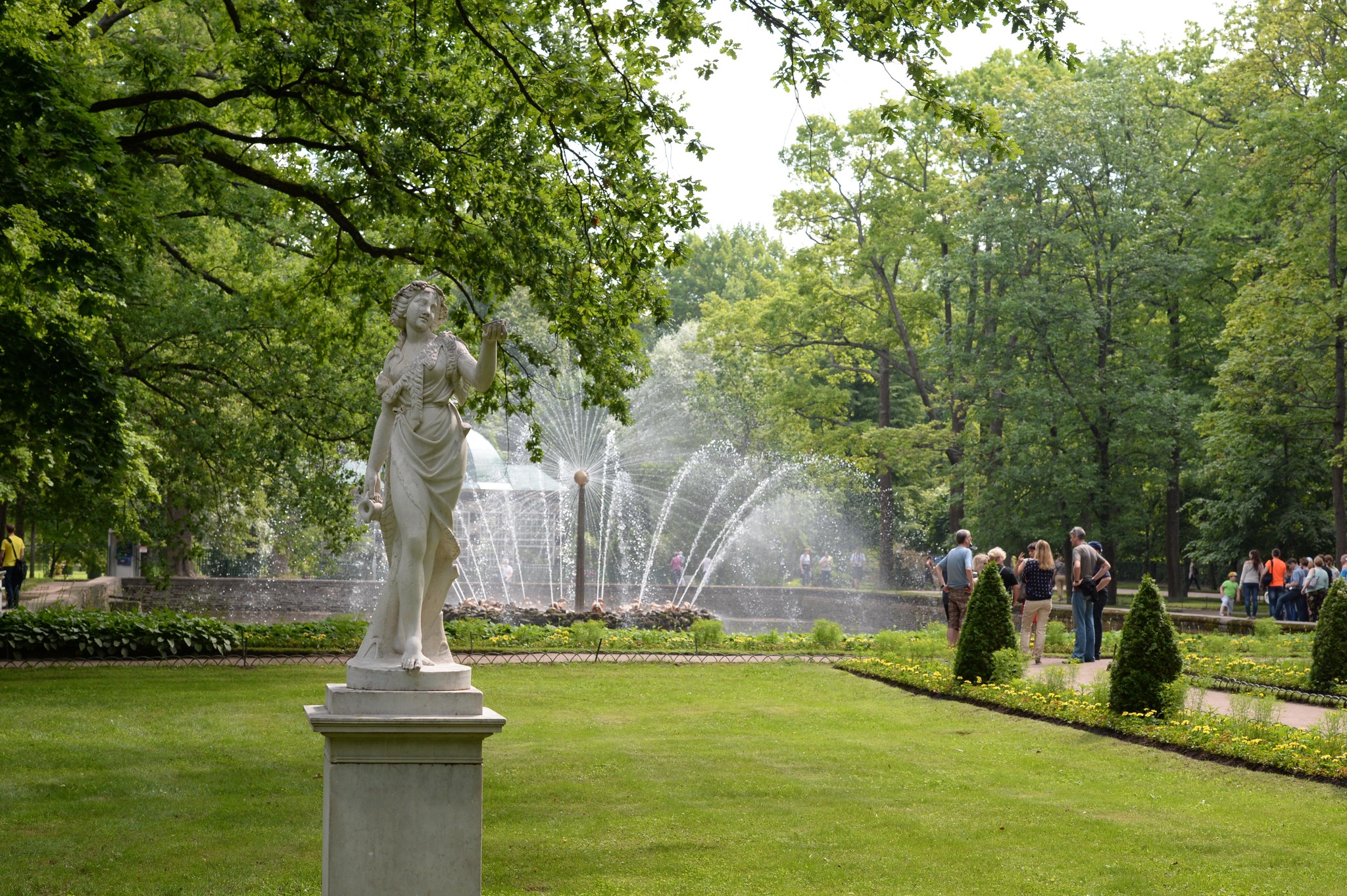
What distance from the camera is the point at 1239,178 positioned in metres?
34.1

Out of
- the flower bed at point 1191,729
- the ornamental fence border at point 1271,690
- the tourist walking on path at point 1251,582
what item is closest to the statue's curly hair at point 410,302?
the flower bed at point 1191,729

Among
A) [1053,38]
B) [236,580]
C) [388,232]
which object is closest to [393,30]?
[388,232]

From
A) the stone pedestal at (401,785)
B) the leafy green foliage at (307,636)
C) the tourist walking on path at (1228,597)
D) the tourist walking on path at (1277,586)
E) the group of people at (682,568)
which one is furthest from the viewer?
the group of people at (682,568)

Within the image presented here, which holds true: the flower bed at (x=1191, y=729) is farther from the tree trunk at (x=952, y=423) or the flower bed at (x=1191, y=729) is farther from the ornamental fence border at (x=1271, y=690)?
the tree trunk at (x=952, y=423)

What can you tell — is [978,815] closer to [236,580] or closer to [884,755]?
[884,755]

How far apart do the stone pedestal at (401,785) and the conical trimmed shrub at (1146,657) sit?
830cm

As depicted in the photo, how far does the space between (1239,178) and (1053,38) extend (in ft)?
91.1

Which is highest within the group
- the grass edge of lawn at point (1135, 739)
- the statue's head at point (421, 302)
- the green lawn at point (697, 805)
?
the statue's head at point (421, 302)

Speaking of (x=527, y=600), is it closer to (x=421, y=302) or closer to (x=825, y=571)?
(x=825, y=571)

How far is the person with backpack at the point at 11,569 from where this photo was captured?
23.7 m

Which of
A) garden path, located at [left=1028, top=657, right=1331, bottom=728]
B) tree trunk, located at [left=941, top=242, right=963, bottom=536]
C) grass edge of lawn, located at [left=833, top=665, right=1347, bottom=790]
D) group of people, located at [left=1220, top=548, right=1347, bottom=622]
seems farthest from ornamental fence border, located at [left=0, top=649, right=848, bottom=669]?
tree trunk, located at [left=941, top=242, right=963, bottom=536]

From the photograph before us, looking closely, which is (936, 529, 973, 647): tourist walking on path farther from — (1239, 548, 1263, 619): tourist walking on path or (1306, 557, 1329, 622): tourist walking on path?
(1239, 548, 1263, 619): tourist walking on path

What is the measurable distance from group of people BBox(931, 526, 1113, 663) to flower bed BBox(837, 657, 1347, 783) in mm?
3058

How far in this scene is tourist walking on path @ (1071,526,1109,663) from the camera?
56.3 ft
